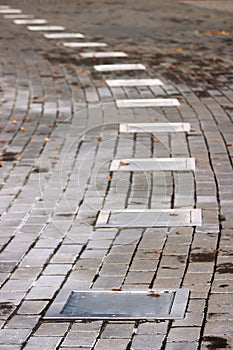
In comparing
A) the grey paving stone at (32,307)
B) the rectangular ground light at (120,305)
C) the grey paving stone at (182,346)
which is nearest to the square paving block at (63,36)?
the rectangular ground light at (120,305)

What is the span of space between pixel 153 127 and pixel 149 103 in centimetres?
168

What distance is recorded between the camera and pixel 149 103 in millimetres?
13984

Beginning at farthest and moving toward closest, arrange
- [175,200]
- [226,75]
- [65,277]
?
[226,75] < [175,200] < [65,277]

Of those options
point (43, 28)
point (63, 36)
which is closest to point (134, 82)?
point (63, 36)

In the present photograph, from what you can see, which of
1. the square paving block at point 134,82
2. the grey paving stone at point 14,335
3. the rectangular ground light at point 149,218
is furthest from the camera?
the square paving block at point 134,82

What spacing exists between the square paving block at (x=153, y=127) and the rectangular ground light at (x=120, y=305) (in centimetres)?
536

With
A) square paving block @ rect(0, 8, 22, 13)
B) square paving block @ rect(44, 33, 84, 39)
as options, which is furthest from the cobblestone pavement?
square paving block @ rect(0, 8, 22, 13)

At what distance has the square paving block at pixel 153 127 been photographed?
39.9 ft

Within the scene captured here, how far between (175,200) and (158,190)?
15.2 inches

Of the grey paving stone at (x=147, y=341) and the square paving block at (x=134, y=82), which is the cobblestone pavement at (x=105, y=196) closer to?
the grey paving stone at (x=147, y=341)

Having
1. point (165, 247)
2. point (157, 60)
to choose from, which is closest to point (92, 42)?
point (157, 60)

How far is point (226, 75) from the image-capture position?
16.3 meters

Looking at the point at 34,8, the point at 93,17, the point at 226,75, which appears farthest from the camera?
the point at 34,8

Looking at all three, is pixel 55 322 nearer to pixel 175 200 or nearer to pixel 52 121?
pixel 175 200
